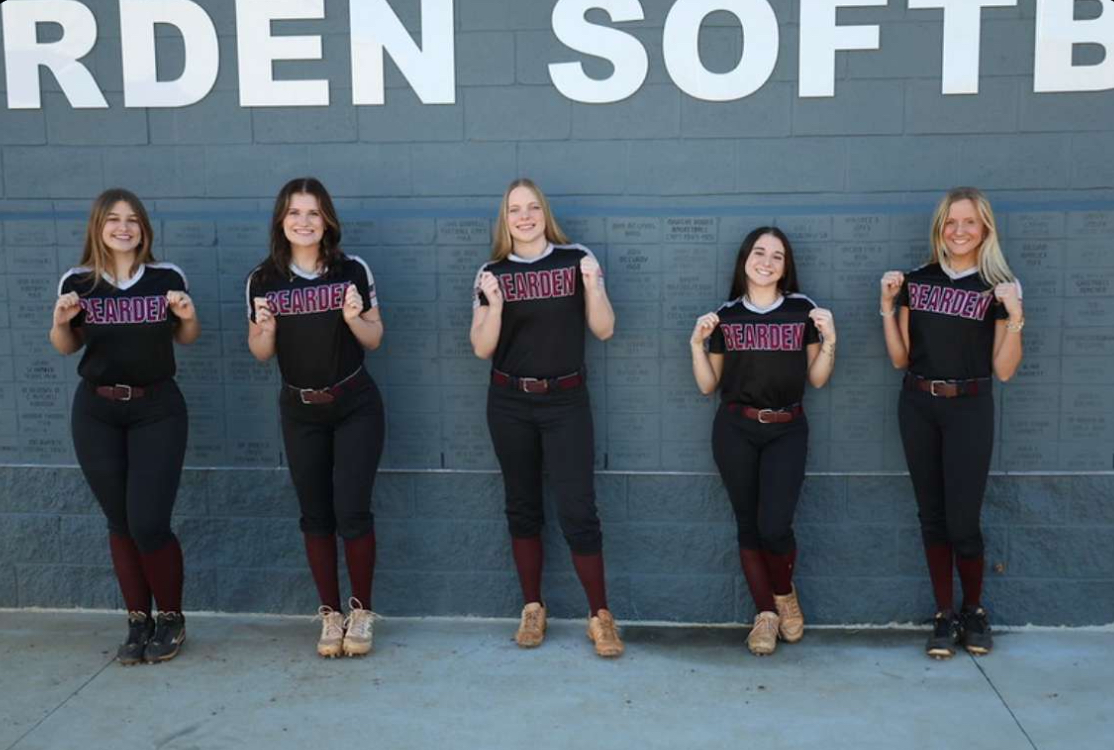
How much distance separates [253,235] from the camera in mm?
4852

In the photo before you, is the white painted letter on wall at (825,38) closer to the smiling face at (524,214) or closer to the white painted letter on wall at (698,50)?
the white painted letter on wall at (698,50)

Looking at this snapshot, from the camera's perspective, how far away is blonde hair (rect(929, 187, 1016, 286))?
13.9ft

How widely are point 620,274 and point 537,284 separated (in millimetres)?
479

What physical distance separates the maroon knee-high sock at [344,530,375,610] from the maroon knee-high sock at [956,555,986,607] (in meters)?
2.31

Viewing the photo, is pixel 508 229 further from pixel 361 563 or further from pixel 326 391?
pixel 361 563

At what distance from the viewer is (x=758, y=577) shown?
4547 mm

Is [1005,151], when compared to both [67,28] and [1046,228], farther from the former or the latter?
[67,28]

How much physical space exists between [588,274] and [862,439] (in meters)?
1.37

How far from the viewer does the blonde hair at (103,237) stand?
4.30 meters

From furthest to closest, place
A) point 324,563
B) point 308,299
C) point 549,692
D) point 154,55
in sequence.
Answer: point 154,55 < point 324,563 < point 308,299 < point 549,692

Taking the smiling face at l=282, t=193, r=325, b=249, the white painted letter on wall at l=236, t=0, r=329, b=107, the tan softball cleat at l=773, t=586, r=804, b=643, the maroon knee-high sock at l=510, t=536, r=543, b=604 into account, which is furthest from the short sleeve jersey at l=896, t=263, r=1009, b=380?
the white painted letter on wall at l=236, t=0, r=329, b=107

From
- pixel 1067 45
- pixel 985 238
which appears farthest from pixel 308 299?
pixel 1067 45

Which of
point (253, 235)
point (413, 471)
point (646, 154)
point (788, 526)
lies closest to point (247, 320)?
point (253, 235)

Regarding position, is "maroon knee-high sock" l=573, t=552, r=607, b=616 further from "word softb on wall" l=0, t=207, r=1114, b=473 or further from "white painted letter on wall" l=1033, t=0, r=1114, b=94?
"white painted letter on wall" l=1033, t=0, r=1114, b=94
